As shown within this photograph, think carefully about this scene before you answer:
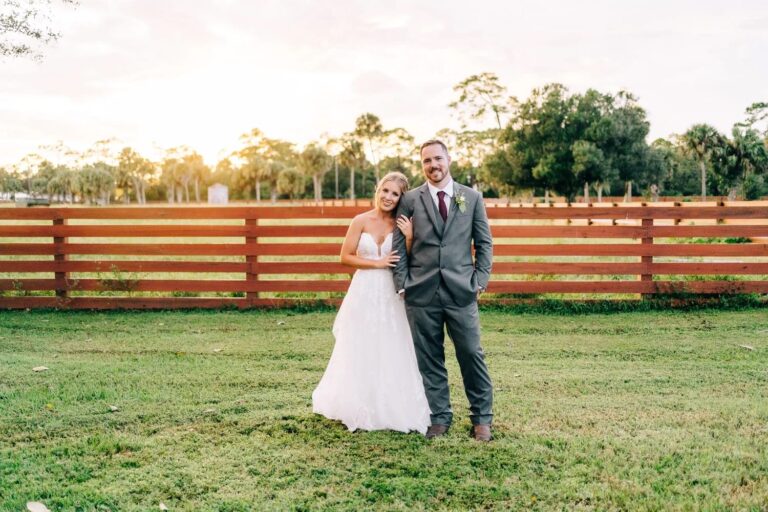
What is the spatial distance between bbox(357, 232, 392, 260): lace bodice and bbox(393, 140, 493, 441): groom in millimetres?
153

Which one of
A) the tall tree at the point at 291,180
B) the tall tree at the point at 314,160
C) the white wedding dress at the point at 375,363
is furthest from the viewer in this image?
the tall tree at the point at 291,180

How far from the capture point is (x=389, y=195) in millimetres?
4348

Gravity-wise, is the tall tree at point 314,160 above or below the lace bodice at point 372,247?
above

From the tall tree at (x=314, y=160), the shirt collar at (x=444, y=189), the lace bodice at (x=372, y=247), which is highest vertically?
the tall tree at (x=314, y=160)

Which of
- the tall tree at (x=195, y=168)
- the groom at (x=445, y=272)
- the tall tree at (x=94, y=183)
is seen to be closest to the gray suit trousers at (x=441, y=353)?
the groom at (x=445, y=272)

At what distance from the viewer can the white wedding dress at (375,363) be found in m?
4.30

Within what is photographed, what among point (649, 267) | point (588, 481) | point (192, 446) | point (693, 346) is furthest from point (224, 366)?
point (649, 267)

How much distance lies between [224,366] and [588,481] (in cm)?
361

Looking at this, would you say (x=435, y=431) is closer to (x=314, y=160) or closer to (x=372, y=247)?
(x=372, y=247)

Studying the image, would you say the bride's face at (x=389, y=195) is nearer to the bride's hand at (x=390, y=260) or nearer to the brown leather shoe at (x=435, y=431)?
the bride's hand at (x=390, y=260)

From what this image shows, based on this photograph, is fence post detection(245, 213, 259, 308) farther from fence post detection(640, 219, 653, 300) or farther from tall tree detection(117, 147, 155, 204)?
tall tree detection(117, 147, 155, 204)

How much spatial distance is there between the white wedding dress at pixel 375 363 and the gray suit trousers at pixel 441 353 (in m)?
0.11

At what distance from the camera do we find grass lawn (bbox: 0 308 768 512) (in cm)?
333

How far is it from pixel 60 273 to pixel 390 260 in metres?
6.48
